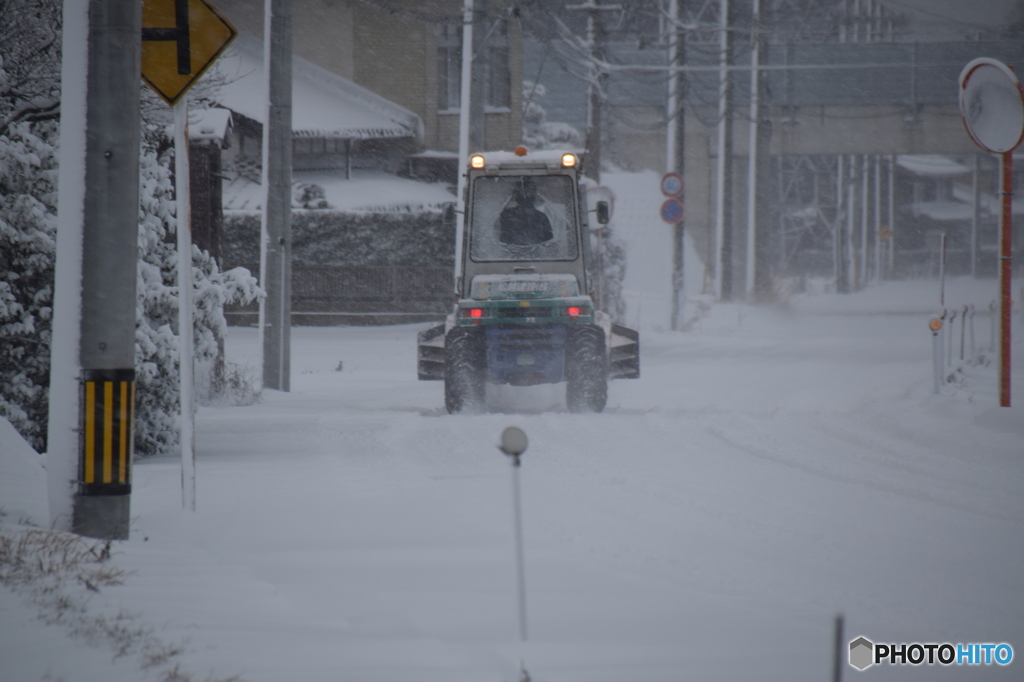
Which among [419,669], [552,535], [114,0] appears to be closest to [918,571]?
[552,535]

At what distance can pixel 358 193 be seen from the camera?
28578 mm

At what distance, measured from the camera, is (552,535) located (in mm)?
6219

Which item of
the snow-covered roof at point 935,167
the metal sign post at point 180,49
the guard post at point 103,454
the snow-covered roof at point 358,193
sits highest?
the snow-covered roof at point 935,167

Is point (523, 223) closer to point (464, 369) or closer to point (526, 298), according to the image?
point (526, 298)

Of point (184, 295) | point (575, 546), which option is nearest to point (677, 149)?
point (184, 295)

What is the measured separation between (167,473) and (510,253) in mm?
5607

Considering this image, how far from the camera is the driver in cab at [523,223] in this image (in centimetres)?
1266

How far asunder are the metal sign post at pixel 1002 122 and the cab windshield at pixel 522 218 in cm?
454

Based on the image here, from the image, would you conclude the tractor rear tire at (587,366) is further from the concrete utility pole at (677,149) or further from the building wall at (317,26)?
the building wall at (317,26)

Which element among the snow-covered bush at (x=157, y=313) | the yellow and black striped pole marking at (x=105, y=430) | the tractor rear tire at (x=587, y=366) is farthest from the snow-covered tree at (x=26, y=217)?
the tractor rear tire at (x=587, y=366)

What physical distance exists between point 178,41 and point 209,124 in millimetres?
8775

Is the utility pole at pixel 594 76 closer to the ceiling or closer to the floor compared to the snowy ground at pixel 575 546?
closer to the ceiling

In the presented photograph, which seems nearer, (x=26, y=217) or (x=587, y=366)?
(x=26, y=217)

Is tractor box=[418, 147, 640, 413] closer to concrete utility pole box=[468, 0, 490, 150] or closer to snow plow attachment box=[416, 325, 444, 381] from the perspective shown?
snow plow attachment box=[416, 325, 444, 381]
